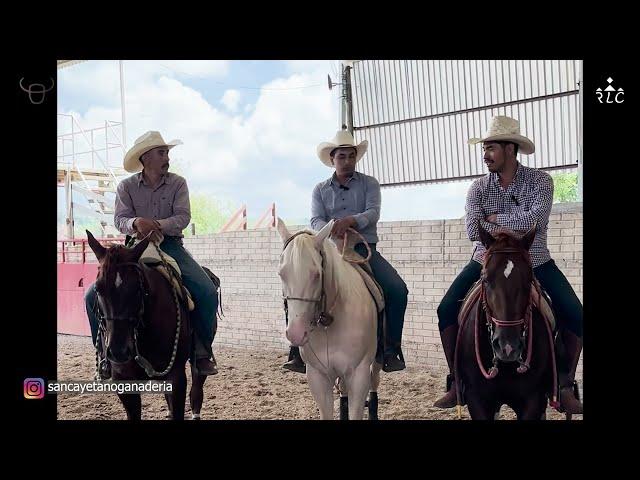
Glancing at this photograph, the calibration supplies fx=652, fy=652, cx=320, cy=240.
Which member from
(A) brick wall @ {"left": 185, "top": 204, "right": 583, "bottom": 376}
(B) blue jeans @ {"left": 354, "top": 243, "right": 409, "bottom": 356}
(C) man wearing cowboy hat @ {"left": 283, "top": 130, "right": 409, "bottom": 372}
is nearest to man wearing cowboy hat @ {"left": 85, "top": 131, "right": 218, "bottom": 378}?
(C) man wearing cowboy hat @ {"left": 283, "top": 130, "right": 409, "bottom": 372}

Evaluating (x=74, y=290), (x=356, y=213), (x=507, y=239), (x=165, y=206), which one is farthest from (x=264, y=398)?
(x=74, y=290)

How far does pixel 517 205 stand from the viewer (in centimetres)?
356

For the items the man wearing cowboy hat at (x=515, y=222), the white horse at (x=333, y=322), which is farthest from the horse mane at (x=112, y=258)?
the man wearing cowboy hat at (x=515, y=222)

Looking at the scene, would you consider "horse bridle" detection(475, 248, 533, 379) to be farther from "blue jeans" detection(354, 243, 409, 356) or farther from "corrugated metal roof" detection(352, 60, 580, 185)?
"corrugated metal roof" detection(352, 60, 580, 185)

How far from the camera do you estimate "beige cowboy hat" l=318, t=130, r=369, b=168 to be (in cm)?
430

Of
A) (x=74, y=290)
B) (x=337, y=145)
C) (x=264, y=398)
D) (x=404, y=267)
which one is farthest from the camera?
(x=74, y=290)

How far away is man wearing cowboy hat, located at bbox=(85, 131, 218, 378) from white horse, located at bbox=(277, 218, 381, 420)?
0.65m

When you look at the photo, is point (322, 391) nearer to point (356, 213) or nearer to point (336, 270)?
point (336, 270)

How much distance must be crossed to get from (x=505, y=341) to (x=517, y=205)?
870 mm

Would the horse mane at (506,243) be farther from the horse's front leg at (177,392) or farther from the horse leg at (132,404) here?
the horse leg at (132,404)

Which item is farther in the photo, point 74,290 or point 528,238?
point 74,290

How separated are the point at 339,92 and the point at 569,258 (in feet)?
11.9

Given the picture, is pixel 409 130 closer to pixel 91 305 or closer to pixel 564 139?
pixel 564 139

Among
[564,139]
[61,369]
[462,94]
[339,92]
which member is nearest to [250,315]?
[61,369]
